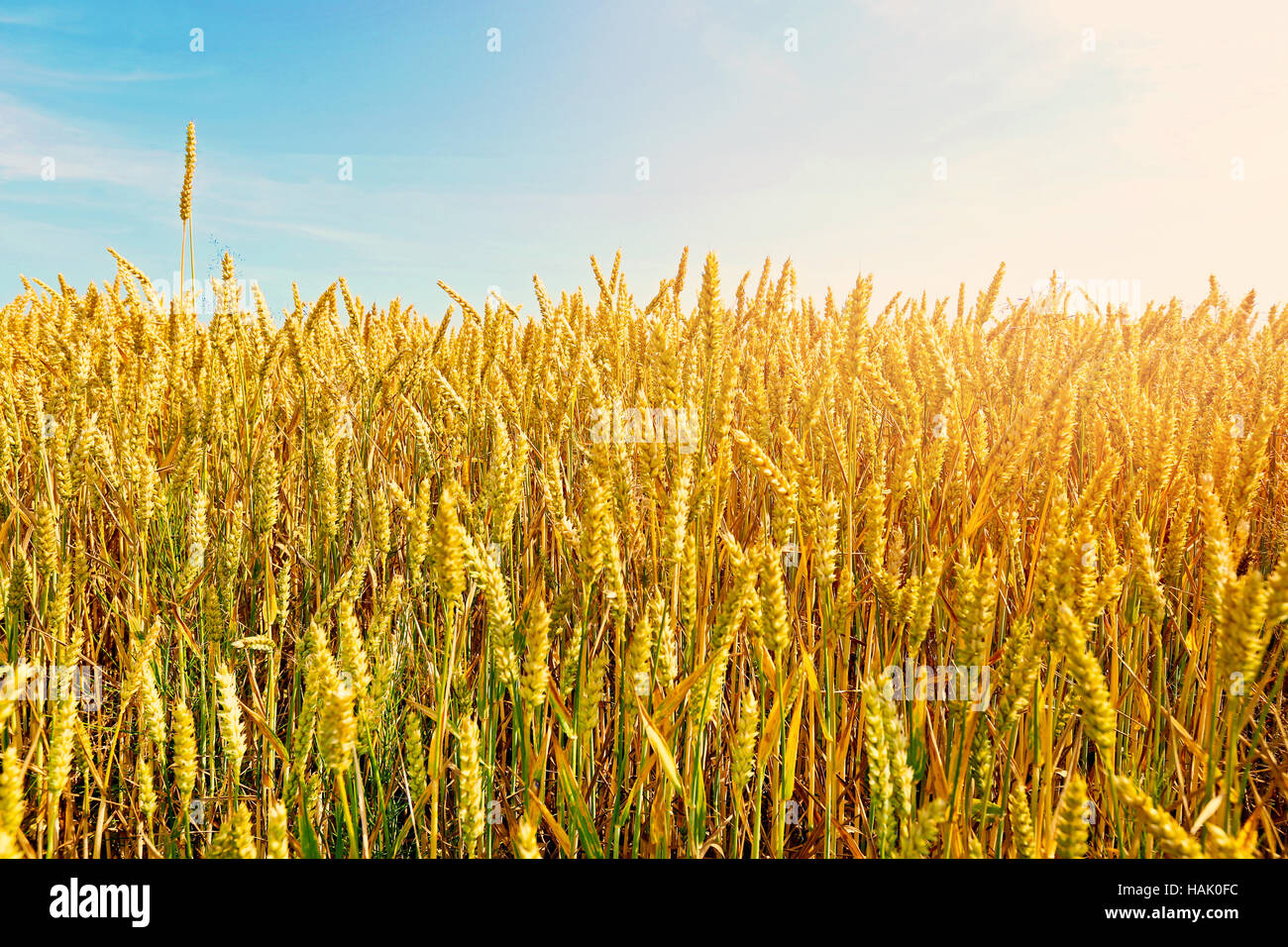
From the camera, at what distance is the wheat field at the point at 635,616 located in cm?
65

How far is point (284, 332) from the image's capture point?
175 centimetres

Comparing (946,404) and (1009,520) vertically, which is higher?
(946,404)

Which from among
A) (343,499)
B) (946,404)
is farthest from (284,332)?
(946,404)

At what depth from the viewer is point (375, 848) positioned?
36.4 inches

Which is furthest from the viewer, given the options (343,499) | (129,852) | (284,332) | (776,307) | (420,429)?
(776,307)

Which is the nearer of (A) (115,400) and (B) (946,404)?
(B) (946,404)

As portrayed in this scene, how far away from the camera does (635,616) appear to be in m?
1.16

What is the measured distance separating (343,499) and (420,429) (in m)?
0.22

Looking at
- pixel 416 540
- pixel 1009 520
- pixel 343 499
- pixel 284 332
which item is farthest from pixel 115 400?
pixel 1009 520

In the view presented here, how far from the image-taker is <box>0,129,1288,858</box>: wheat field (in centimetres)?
65
